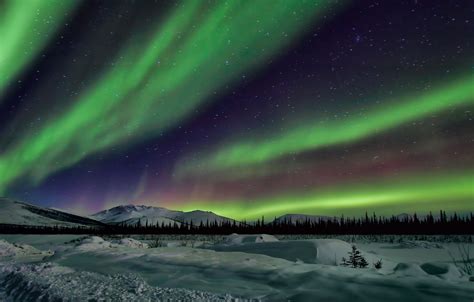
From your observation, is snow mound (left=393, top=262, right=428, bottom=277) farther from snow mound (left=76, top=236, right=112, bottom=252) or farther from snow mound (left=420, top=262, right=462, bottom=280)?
snow mound (left=76, top=236, right=112, bottom=252)

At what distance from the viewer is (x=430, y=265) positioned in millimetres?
10297

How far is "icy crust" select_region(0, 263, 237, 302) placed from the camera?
6.44 m

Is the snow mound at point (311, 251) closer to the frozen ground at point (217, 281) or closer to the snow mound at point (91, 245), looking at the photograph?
the frozen ground at point (217, 281)

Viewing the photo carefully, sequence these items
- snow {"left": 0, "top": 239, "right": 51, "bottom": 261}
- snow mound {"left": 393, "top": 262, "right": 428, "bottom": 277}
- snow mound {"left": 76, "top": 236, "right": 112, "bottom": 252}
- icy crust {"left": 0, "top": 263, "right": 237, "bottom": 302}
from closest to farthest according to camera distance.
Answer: icy crust {"left": 0, "top": 263, "right": 237, "bottom": 302} < snow mound {"left": 393, "top": 262, "right": 428, "bottom": 277} < snow mound {"left": 76, "top": 236, "right": 112, "bottom": 252} < snow {"left": 0, "top": 239, "right": 51, "bottom": 261}

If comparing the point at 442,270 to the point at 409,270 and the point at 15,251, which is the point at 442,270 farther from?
the point at 15,251

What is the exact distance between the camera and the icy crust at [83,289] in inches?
254

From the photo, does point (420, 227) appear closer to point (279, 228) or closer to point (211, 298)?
point (279, 228)

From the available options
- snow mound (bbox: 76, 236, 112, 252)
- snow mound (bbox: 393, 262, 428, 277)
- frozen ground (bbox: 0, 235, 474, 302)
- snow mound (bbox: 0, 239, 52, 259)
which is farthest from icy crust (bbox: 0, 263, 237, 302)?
snow mound (bbox: 0, 239, 52, 259)

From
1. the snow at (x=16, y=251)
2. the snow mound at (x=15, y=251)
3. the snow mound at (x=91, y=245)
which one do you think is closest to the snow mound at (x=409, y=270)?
the snow mound at (x=91, y=245)

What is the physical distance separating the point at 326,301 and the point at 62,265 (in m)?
9.86

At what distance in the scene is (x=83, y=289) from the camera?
7.42 meters

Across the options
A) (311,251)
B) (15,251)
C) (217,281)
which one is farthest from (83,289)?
(15,251)

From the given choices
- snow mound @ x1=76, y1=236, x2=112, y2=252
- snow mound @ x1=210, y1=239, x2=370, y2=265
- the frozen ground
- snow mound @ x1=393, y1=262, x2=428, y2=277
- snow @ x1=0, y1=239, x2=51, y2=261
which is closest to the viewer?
the frozen ground

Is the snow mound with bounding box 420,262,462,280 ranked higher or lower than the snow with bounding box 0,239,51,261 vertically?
higher
